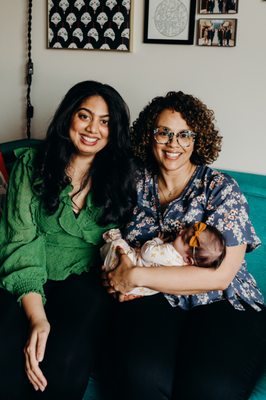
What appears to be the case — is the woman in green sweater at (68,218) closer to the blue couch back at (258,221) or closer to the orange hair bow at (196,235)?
the orange hair bow at (196,235)

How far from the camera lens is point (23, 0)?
266 centimetres

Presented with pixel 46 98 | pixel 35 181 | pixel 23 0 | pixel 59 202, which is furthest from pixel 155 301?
pixel 23 0

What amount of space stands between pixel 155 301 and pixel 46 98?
1494mm

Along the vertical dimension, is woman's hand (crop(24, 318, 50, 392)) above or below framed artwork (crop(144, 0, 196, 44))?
below

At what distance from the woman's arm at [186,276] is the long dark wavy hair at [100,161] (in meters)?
0.31

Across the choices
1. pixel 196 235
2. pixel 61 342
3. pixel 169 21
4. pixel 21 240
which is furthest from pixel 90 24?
pixel 61 342

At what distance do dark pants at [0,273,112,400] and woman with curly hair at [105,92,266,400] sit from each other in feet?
0.26

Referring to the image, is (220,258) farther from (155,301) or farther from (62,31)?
(62,31)

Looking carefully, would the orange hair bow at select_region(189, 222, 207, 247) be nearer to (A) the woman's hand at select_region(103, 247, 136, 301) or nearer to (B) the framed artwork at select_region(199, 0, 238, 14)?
(A) the woman's hand at select_region(103, 247, 136, 301)

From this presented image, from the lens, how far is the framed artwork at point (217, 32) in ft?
6.98

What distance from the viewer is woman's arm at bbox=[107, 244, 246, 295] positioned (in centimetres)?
165

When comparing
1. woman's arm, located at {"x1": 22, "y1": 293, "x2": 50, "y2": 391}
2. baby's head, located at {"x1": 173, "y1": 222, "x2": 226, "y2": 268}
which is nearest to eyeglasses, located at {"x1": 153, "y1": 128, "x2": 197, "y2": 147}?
baby's head, located at {"x1": 173, "y1": 222, "x2": 226, "y2": 268}

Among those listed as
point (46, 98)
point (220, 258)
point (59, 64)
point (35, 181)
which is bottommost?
point (220, 258)

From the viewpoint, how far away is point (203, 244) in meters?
1.59
